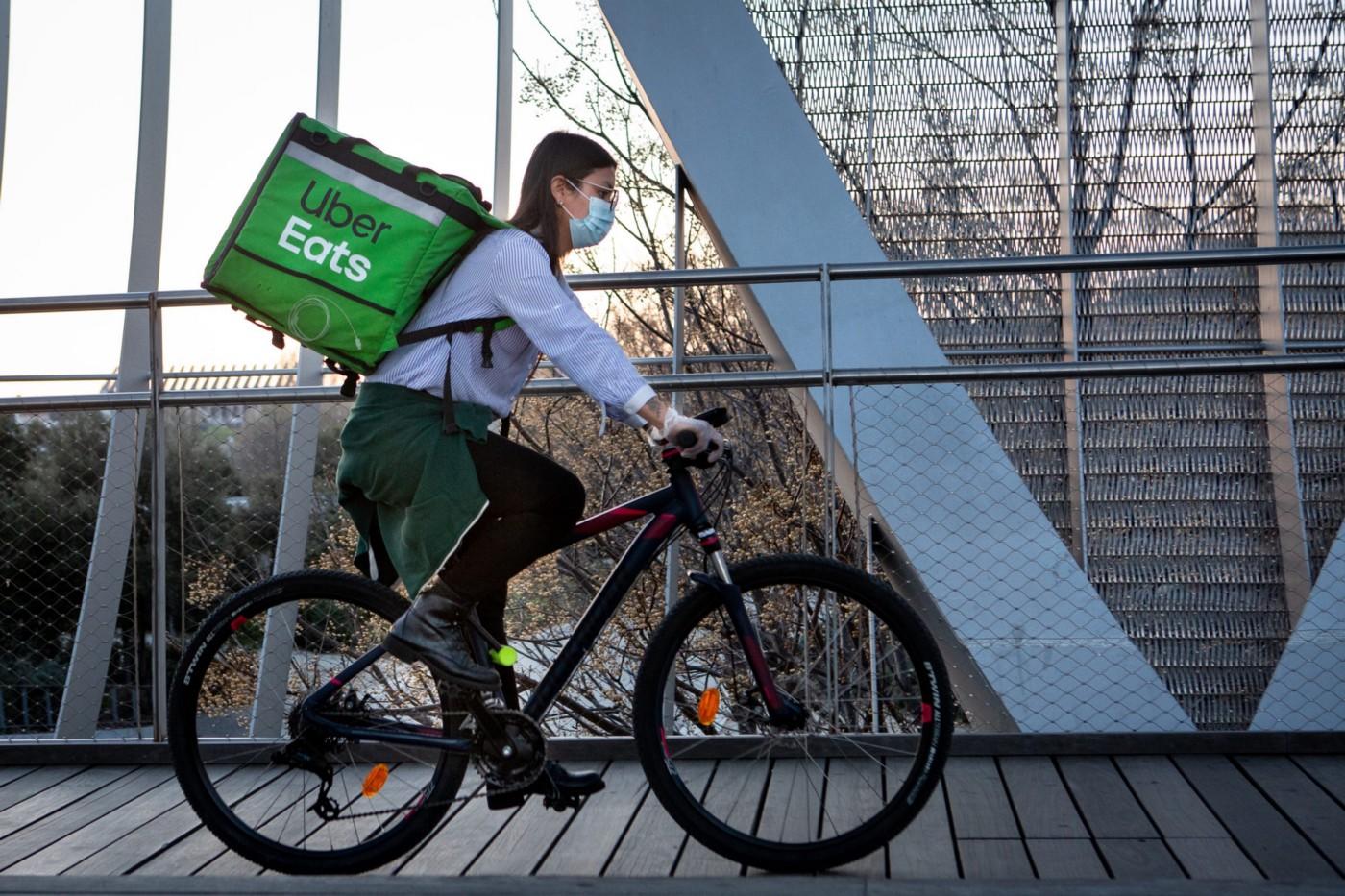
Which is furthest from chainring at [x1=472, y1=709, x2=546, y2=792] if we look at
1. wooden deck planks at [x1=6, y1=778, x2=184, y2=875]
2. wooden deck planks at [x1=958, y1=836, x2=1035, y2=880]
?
wooden deck planks at [x1=6, y1=778, x2=184, y2=875]

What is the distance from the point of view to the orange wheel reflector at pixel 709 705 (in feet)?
7.63

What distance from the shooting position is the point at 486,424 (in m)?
2.13

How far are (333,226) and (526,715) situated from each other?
774 mm

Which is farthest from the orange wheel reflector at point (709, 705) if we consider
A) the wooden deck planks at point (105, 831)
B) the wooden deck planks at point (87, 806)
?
the wooden deck planks at point (87, 806)

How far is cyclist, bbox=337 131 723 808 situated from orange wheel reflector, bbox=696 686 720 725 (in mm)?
249

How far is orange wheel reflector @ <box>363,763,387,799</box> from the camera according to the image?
2.25 m

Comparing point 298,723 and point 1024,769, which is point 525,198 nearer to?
point 298,723

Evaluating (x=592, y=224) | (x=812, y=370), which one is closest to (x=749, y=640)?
(x=592, y=224)

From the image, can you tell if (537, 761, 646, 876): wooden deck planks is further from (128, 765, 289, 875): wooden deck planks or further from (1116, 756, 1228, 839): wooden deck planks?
(1116, 756, 1228, 839): wooden deck planks

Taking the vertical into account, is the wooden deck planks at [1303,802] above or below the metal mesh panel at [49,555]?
below

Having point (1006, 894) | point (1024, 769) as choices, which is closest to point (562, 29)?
point (1024, 769)

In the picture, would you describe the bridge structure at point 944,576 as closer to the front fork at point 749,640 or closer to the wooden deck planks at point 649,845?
the wooden deck planks at point 649,845

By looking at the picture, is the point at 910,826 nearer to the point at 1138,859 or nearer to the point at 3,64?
the point at 1138,859

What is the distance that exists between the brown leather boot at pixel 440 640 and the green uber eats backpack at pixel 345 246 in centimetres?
26
